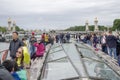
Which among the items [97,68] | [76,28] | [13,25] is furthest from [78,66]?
[76,28]

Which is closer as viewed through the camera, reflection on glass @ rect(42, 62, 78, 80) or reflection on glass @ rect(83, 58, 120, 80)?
reflection on glass @ rect(42, 62, 78, 80)

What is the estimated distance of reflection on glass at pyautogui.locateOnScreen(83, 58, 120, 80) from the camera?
5.86m

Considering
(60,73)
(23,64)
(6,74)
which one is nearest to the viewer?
(6,74)

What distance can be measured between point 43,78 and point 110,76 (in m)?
1.04

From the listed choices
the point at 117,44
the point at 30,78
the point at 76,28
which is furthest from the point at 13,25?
the point at 30,78

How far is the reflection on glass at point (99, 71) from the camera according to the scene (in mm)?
5863

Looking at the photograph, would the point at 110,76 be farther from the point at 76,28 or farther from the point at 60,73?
the point at 76,28

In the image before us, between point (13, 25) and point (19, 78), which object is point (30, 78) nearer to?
point (19, 78)

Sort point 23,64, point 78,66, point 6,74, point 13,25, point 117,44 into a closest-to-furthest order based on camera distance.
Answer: point 6,74
point 78,66
point 23,64
point 117,44
point 13,25

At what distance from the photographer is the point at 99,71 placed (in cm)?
616

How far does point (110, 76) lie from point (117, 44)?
1279 centimetres

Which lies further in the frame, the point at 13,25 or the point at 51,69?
the point at 13,25

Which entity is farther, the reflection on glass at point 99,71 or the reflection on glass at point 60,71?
the reflection on glass at point 99,71

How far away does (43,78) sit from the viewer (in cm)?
610
